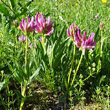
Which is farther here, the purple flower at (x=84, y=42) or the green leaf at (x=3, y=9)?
the green leaf at (x=3, y=9)

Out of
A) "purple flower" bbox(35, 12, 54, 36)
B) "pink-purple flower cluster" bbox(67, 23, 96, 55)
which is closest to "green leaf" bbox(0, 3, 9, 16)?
"purple flower" bbox(35, 12, 54, 36)

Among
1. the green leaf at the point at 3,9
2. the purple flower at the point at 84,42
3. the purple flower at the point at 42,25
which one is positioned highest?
the green leaf at the point at 3,9

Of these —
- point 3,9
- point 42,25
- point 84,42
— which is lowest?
point 84,42

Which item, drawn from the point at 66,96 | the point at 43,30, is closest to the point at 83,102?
the point at 66,96

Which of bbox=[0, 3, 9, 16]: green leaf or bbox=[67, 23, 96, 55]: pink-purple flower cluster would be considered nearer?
bbox=[67, 23, 96, 55]: pink-purple flower cluster

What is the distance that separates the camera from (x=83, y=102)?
1250 millimetres

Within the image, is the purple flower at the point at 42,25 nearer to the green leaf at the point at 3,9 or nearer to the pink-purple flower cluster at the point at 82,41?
the pink-purple flower cluster at the point at 82,41

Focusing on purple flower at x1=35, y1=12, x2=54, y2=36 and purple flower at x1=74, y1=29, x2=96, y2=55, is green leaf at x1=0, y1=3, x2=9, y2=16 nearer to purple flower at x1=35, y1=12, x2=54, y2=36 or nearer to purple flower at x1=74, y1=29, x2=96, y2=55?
purple flower at x1=35, y1=12, x2=54, y2=36

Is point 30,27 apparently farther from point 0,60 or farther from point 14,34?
point 14,34

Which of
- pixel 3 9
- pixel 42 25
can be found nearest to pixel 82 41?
pixel 42 25

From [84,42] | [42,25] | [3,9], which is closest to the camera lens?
[84,42]

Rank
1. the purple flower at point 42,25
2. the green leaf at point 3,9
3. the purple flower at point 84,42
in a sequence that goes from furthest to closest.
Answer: the green leaf at point 3,9, the purple flower at point 42,25, the purple flower at point 84,42

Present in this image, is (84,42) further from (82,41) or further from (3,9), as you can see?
(3,9)

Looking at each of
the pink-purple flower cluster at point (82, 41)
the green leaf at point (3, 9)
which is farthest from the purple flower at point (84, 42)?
the green leaf at point (3, 9)
